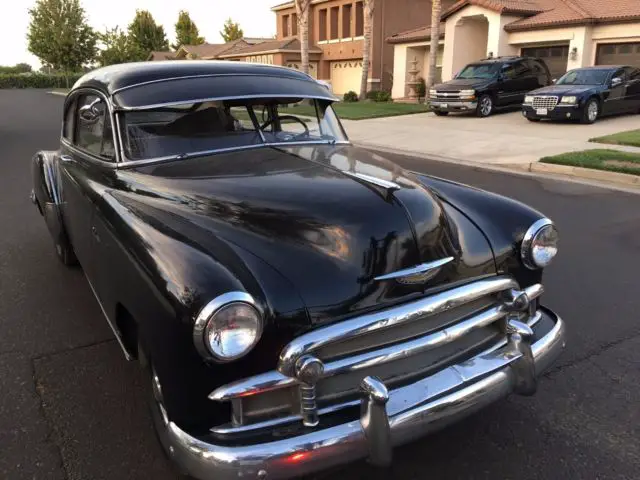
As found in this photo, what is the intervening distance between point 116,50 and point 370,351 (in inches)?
2253

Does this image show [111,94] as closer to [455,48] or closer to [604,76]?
[604,76]

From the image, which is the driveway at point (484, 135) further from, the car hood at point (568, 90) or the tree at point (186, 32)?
the tree at point (186, 32)

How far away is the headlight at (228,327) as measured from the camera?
1974 mm

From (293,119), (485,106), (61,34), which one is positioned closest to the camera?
(293,119)

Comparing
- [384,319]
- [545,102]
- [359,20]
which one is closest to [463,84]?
[545,102]

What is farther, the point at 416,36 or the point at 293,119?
the point at 416,36

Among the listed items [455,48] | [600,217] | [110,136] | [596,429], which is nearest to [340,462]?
[596,429]

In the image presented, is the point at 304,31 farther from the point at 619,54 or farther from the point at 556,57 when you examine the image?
the point at 619,54

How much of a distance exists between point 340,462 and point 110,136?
7.79ft

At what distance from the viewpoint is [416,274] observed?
7.75 ft

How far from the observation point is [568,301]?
4281 millimetres

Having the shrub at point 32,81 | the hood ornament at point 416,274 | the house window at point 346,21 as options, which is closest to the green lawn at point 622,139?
the hood ornament at point 416,274

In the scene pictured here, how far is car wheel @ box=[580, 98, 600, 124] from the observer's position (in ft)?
49.2

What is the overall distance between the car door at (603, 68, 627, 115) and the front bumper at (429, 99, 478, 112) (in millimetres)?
3773
